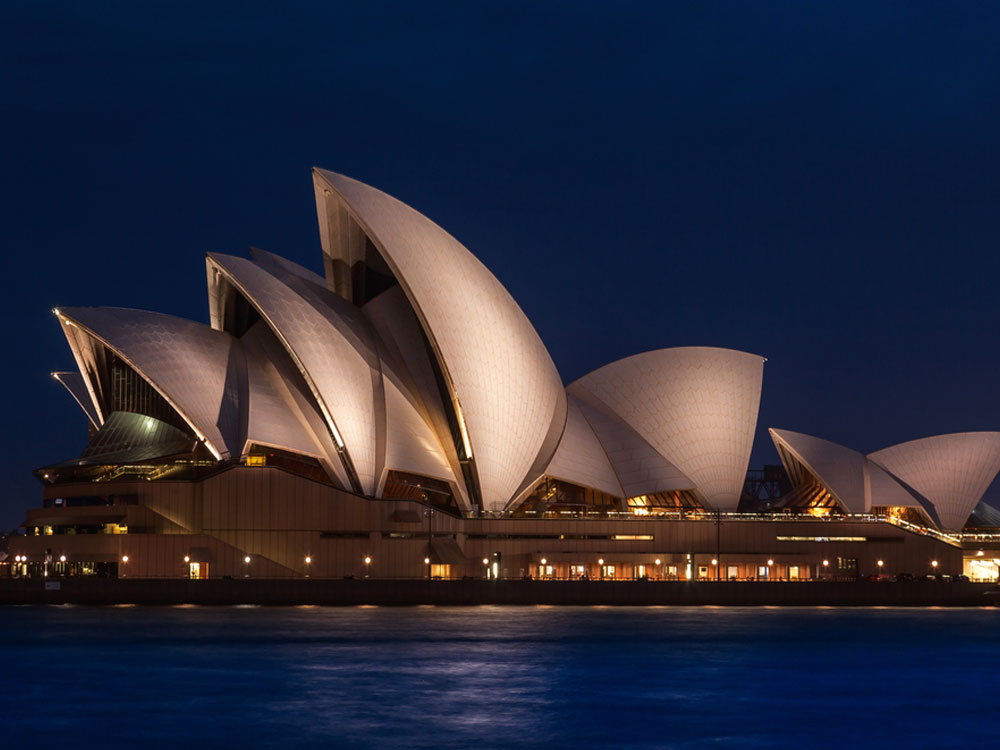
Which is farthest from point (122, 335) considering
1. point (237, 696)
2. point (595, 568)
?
point (237, 696)

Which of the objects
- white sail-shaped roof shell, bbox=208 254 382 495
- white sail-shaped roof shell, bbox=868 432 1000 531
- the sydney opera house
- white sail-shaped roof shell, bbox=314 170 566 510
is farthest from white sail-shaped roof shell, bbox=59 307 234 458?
white sail-shaped roof shell, bbox=868 432 1000 531

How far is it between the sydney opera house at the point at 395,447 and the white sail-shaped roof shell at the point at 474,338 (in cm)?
13

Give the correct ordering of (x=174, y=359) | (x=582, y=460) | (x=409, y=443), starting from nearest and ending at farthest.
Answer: (x=174, y=359)
(x=409, y=443)
(x=582, y=460)

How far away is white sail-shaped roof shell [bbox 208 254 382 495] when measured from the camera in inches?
2581

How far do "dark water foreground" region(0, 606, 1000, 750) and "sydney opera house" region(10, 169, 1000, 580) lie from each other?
10771 millimetres

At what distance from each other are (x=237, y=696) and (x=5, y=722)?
586 cm

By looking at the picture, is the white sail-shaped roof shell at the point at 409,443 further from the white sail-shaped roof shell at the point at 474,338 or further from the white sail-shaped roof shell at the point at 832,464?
the white sail-shaped roof shell at the point at 832,464

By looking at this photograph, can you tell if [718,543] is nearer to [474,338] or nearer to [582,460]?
[582,460]

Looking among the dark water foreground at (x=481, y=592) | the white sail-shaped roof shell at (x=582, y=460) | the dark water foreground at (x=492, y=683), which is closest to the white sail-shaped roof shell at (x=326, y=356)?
the dark water foreground at (x=481, y=592)

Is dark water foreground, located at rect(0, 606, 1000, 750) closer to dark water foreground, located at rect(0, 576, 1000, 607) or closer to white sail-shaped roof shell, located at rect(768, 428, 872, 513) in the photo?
dark water foreground, located at rect(0, 576, 1000, 607)

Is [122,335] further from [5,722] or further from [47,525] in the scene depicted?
[5,722]

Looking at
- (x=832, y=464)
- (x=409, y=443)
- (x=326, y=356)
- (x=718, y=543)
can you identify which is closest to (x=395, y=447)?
(x=409, y=443)

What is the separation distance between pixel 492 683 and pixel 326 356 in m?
33.7

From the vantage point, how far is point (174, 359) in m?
66.4
